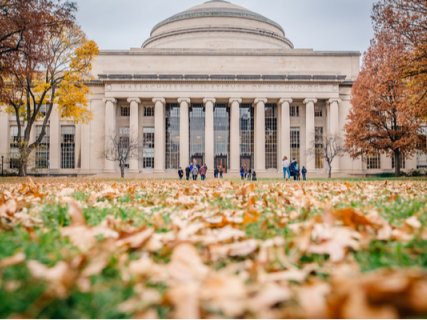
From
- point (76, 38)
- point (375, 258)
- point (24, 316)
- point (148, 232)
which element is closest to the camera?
point (24, 316)

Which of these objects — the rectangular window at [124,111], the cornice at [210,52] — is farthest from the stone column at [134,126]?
the cornice at [210,52]

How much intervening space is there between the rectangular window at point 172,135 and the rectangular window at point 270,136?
13415mm

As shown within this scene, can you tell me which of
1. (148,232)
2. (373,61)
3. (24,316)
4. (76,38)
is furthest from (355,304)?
(373,61)

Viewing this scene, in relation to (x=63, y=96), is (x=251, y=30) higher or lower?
higher

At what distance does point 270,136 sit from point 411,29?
117 ft

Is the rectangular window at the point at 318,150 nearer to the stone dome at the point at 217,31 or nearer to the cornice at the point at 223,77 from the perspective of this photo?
the cornice at the point at 223,77

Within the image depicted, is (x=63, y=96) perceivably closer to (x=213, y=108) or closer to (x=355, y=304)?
(x=213, y=108)

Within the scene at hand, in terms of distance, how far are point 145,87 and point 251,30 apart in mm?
22943

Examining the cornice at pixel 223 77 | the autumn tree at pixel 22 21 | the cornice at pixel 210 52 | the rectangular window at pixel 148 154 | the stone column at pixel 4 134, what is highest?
the cornice at pixel 210 52

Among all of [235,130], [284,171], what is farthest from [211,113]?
[284,171]

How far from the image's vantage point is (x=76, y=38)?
94.8 ft

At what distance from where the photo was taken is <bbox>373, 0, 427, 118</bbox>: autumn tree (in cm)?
1791

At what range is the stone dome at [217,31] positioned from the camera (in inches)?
2358

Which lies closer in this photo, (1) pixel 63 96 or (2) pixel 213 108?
(1) pixel 63 96
